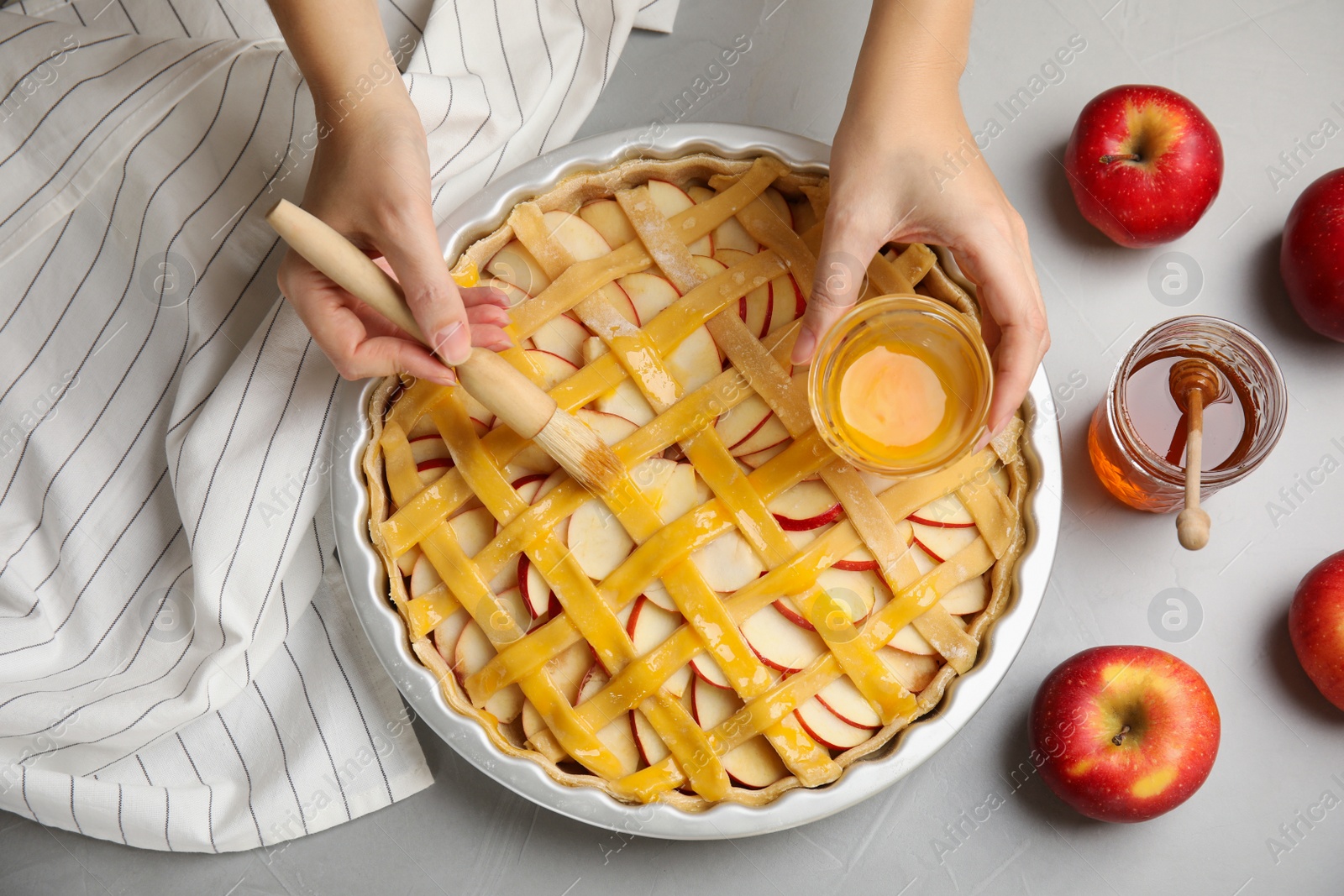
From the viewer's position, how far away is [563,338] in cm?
98

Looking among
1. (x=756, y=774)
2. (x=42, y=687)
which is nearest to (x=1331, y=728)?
(x=756, y=774)

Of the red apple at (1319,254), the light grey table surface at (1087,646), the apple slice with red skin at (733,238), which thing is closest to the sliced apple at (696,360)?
the apple slice with red skin at (733,238)

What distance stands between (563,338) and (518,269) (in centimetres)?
10

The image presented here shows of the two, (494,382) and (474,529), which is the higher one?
(494,382)

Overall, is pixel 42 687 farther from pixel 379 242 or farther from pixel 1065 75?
pixel 1065 75

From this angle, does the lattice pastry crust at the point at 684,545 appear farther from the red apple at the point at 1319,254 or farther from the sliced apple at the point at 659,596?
the red apple at the point at 1319,254

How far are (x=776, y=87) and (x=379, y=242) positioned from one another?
2.10 ft

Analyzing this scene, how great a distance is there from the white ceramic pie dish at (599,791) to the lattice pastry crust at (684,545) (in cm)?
2

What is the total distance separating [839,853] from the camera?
1126 mm

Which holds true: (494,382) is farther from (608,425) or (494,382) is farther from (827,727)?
(827,727)

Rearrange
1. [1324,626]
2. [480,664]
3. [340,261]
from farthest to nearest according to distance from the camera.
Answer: [1324,626] → [480,664] → [340,261]

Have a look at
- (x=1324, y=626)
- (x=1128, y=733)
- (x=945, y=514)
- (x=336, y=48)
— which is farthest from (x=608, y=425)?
(x=1324, y=626)

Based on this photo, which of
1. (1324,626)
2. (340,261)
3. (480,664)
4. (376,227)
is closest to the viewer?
(340,261)

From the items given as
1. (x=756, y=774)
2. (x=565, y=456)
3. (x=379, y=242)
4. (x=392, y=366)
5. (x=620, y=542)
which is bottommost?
(x=756, y=774)
